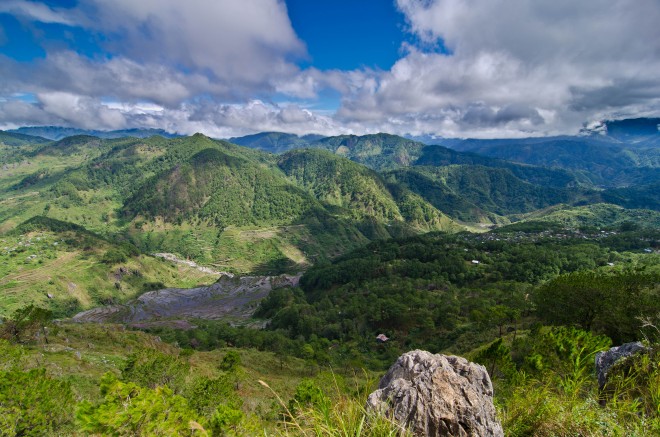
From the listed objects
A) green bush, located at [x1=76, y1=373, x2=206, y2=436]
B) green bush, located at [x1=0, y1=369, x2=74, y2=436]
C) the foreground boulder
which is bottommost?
green bush, located at [x1=0, y1=369, x2=74, y2=436]

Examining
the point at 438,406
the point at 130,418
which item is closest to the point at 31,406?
the point at 130,418

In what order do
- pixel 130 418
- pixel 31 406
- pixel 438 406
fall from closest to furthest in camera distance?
pixel 438 406 → pixel 130 418 → pixel 31 406

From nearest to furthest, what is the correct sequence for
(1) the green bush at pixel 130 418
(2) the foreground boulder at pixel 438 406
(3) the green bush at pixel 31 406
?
1. (2) the foreground boulder at pixel 438 406
2. (1) the green bush at pixel 130 418
3. (3) the green bush at pixel 31 406

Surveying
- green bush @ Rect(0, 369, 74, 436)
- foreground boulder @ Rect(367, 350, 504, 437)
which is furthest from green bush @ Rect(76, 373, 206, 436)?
green bush @ Rect(0, 369, 74, 436)

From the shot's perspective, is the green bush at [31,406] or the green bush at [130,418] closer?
the green bush at [130,418]

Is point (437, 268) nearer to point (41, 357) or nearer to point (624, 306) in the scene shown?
point (624, 306)

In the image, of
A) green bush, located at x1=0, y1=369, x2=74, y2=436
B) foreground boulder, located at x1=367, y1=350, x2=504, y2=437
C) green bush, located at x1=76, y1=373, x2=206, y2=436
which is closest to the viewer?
foreground boulder, located at x1=367, y1=350, x2=504, y2=437

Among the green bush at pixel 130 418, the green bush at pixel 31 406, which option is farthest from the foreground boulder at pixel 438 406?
the green bush at pixel 31 406

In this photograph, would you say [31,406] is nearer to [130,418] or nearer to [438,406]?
[130,418]

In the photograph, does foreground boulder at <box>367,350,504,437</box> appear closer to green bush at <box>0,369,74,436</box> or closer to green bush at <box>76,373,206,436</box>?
green bush at <box>76,373,206,436</box>

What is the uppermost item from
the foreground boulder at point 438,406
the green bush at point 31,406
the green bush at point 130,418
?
the foreground boulder at point 438,406

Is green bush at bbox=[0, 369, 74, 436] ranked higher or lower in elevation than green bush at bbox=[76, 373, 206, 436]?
lower

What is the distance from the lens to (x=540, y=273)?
505 ft

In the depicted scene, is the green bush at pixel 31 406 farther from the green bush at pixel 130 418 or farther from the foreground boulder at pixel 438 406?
the foreground boulder at pixel 438 406
